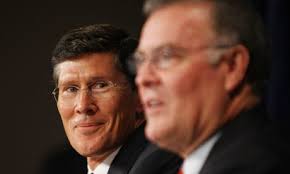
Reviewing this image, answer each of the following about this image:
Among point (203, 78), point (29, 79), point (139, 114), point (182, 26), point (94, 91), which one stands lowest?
point (29, 79)

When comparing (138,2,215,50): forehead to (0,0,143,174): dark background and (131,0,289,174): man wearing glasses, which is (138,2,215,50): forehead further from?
(0,0,143,174): dark background

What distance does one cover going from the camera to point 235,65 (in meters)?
1.51

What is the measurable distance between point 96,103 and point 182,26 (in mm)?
772

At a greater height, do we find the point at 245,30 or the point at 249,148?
the point at 245,30

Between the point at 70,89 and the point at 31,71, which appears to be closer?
the point at 70,89

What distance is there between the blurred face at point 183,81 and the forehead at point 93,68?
715mm

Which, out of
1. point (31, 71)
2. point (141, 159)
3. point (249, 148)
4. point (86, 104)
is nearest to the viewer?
point (249, 148)

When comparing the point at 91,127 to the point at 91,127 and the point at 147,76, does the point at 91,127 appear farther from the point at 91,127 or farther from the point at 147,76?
the point at 147,76

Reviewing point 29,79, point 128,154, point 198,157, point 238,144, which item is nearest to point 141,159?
point 128,154

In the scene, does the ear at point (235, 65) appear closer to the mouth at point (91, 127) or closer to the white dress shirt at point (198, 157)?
the white dress shirt at point (198, 157)

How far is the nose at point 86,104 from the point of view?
2220mm

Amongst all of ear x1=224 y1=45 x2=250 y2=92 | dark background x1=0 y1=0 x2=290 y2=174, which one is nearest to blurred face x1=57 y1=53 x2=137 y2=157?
ear x1=224 y1=45 x2=250 y2=92

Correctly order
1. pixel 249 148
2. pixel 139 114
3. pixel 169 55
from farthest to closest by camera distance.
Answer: pixel 139 114 → pixel 169 55 → pixel 249 148

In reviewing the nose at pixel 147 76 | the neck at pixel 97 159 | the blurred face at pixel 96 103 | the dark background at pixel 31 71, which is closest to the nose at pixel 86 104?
the blurred face at pixel 96 103
